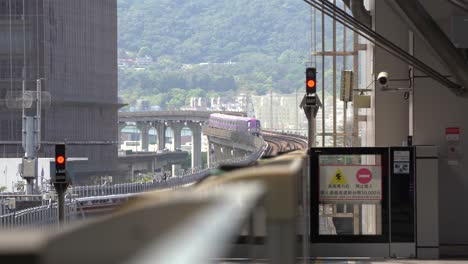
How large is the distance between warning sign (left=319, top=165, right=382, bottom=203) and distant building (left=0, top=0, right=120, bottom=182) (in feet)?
278

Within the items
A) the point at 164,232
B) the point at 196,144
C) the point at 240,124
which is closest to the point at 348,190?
the point at 164,232

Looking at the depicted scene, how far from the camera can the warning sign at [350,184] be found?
16.0 meters

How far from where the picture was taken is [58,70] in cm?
10181

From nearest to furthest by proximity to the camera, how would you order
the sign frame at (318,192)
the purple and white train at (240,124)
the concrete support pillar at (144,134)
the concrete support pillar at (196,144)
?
1. the sign frame at (318,192)
2. the purple and white train at (240,124)
3. the concrete support pillar at (196,144)
4. the concrete support pillar at (144,134)

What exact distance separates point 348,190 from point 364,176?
35cm

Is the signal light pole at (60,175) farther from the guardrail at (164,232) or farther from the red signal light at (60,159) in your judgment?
the guardrail at (164,232)

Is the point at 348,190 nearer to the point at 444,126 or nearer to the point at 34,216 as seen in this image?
the point at 444,126

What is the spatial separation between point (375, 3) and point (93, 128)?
8460cm

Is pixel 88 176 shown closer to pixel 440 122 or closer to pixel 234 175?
pixel 440 122

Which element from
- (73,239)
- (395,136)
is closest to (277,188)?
(73,239)

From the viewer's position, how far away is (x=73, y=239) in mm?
970

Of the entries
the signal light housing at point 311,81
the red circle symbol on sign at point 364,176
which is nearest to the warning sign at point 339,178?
the red circle symbol on sign at point 364,176

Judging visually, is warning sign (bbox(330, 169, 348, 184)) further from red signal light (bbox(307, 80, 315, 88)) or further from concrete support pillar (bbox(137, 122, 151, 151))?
concrete support pillar (bbox(137, 122, 151, 151))

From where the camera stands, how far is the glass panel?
16.0m
